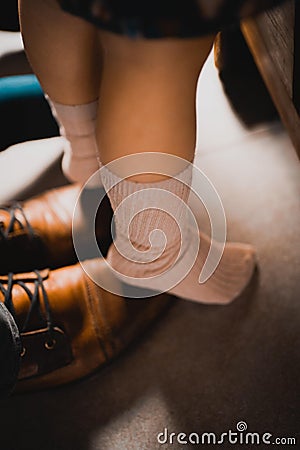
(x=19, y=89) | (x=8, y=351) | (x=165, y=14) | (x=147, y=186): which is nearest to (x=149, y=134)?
(x=147, y=186)

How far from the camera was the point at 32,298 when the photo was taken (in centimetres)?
82

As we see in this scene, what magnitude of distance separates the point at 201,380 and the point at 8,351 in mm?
259

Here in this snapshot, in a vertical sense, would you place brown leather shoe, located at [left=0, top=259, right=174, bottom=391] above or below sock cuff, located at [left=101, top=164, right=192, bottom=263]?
below

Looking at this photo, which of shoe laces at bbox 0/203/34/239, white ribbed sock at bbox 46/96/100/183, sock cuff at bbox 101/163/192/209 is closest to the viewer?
sock cuff at bbox 101/163/192/209

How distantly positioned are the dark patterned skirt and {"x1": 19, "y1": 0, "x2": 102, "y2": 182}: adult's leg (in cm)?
19

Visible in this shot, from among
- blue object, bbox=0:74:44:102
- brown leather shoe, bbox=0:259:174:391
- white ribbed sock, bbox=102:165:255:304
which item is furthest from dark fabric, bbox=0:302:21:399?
blue object, bbox=0:74:44:102

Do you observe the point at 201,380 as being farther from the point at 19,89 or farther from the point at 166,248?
the point at 19,89

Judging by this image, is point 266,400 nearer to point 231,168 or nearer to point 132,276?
point 132,276

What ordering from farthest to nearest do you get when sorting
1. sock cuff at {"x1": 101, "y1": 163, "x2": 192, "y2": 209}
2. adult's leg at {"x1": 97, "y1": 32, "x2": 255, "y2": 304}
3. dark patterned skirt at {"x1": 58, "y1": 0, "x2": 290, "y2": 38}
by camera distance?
sock cuff at {"x1": 101, "y1": 163, "x2": 192, "y2": 209}, adult's leg at {"x1": 97, "y1": 32, "x2": 255, "y2": 304}, dark patterned skirt at {"x1": 58, "y1": 0, "x2": 290, "y2": 38}

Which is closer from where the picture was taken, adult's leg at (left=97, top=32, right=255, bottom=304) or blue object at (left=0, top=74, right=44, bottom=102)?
adult's leg at (left=97, top=32, right=255, bottom=304)

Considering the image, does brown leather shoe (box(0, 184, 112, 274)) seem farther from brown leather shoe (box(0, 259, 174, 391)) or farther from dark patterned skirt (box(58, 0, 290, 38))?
dark patterned skirt (box(58, 0, 290, 38))

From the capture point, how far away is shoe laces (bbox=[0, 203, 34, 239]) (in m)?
0.89

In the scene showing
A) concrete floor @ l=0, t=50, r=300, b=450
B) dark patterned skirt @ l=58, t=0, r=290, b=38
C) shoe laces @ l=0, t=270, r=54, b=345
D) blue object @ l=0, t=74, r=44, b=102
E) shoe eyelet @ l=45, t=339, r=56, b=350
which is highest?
dark patterned skirt @ l=58, t=0, r=290, b=38

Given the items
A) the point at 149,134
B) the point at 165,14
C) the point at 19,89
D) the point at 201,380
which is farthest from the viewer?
the point at 19,89
